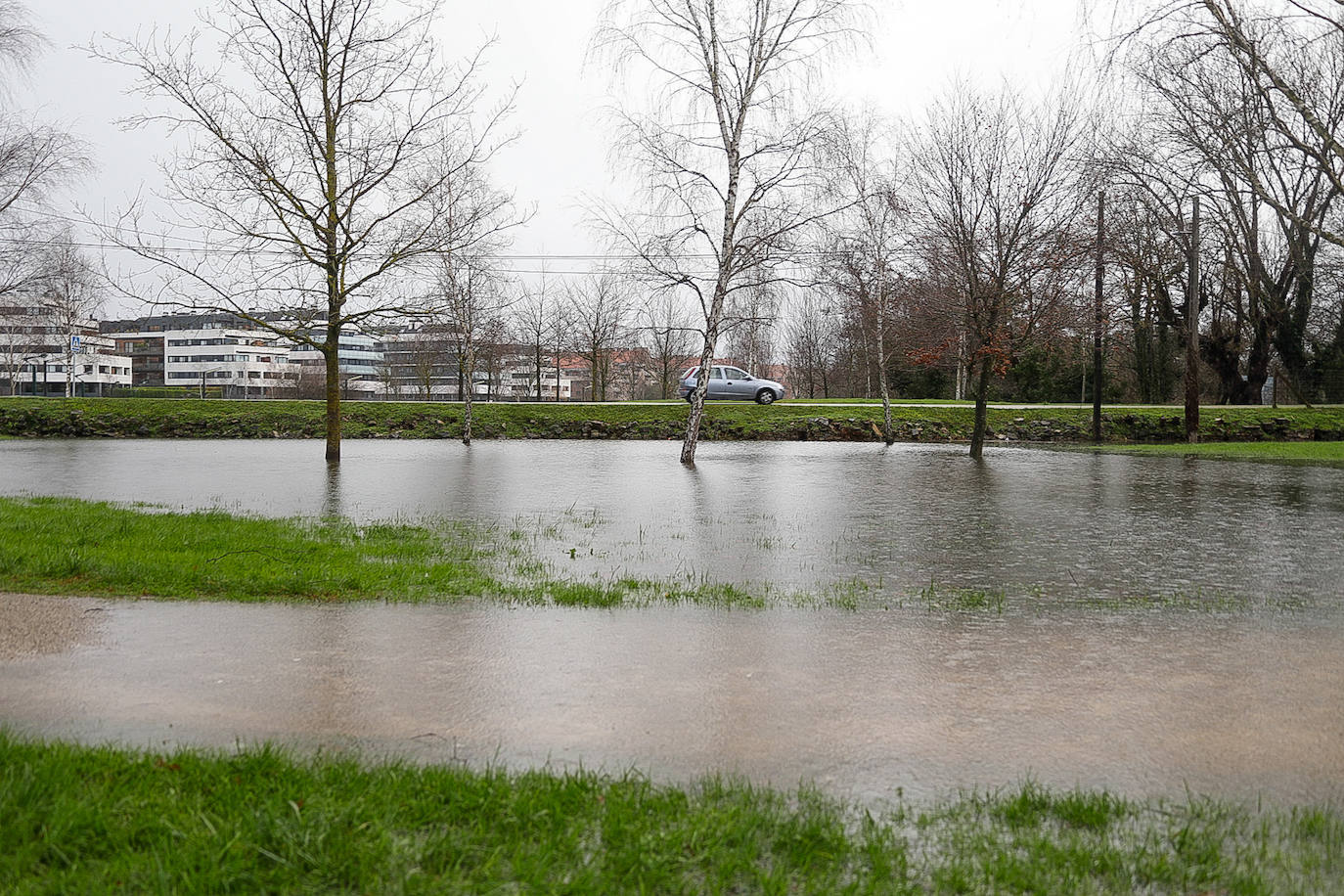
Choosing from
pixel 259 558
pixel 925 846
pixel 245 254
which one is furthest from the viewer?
pixel 245 254

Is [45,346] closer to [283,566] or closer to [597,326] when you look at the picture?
[597,326]

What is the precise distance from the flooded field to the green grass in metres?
14.9

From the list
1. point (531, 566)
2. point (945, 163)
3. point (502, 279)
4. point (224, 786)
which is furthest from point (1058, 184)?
point (224, 786)

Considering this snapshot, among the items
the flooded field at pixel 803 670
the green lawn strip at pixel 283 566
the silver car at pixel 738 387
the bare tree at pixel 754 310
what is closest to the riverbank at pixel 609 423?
the silver car at pixel 738 387

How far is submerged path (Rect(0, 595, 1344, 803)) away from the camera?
3953 millimetres

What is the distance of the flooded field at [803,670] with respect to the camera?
4012 millimetres

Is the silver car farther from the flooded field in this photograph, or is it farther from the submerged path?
the submerged path

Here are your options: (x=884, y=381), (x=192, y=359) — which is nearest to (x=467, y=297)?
(x=884, y=381)

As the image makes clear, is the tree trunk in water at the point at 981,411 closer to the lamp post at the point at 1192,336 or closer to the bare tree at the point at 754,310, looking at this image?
the bare tree at the point at 754,310

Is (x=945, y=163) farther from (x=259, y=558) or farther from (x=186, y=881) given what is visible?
(x=186, y=881)

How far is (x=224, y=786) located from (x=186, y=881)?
68 cm

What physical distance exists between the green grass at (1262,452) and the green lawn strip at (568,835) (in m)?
23.8

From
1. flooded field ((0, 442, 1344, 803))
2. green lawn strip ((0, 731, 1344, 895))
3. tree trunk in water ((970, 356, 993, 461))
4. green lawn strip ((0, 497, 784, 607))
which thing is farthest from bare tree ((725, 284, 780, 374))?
green lawn strip ((0, 731, 1344, 895))

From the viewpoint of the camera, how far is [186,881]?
2715 mm
